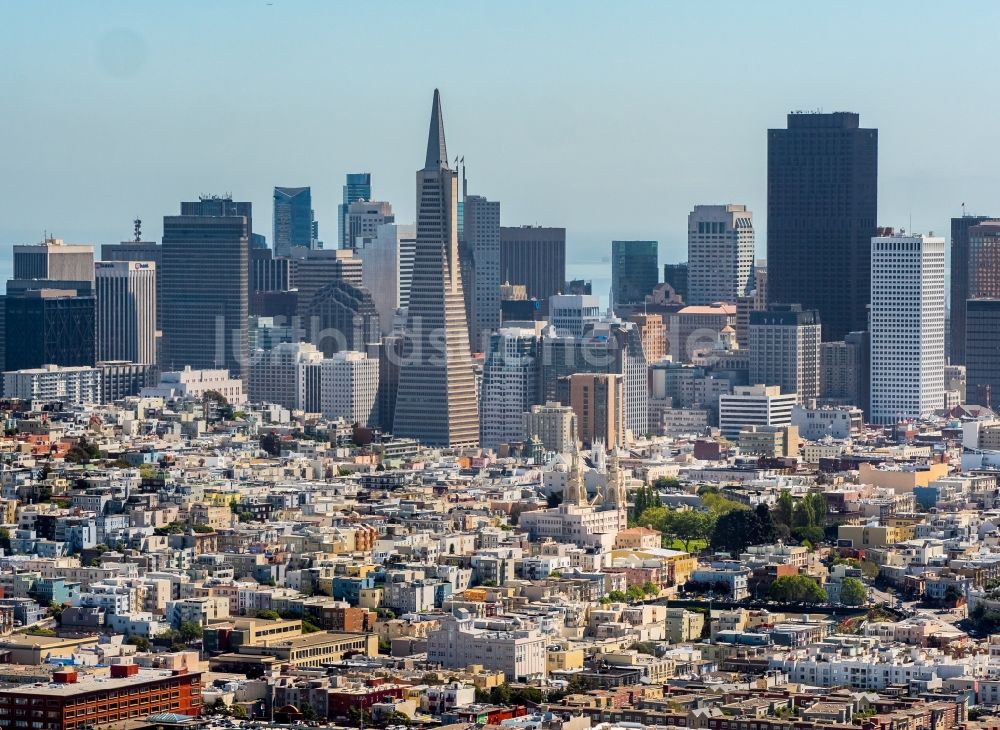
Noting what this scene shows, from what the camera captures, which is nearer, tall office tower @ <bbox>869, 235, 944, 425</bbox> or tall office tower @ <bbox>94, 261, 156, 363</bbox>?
tall office tower @ <bbox>869, 235, 944, 425</bbox>

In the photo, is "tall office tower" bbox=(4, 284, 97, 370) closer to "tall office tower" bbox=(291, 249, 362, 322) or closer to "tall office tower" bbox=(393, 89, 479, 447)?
"tall office tower" bbox=(393, 89, 479, 447)

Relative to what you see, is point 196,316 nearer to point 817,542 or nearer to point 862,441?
point 862,441

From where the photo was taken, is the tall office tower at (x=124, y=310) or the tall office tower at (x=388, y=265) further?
the tall office tower at (x=388, y=265)

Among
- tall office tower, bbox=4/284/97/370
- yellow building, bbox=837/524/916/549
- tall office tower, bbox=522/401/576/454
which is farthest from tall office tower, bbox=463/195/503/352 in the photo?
yellow building, bbox=837/524/916/549

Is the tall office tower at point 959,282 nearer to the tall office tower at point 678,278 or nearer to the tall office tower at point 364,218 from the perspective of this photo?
the tall office tower at point 678,278

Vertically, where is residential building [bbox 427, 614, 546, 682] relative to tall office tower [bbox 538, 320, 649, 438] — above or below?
below

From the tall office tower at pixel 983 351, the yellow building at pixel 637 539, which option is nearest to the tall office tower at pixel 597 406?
the tall office tower at pixel 983 351
